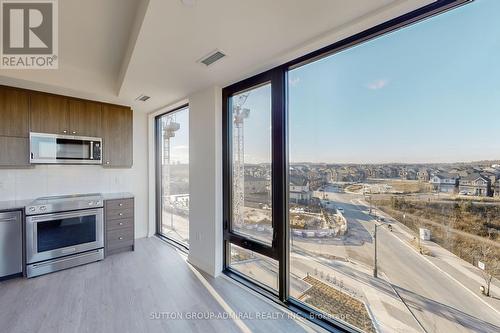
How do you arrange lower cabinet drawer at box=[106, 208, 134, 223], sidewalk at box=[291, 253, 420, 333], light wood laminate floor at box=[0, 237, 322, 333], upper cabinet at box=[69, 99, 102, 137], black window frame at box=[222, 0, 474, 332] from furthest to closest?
lower cabinet drawer at box=[106, 208, 134, 223] → upper cabinet at box=[69, 99, 102, 137] → light wood laminate floor at box=[0, 237, 322, 333] → black window frame at box=[222, 0, 474, 332] → sidewalk at box=[291, 253, 420, 333]

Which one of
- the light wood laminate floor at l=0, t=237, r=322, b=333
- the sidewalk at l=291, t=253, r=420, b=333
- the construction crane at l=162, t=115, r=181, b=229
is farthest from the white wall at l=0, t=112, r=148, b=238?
the sidewalk at l=291, t=253, r=420, b=333

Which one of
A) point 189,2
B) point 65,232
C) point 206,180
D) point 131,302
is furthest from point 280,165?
point 65,232

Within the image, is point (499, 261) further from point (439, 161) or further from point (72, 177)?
point (72, 177)

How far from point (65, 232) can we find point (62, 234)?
0.04 metres

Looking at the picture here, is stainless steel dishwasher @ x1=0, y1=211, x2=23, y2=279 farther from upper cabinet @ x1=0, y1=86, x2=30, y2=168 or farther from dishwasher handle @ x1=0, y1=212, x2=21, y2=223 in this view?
upper cabinet @ x1=0, y1=86, x2=30, y2=168

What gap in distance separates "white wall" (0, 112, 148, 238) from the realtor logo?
1579 millimetres

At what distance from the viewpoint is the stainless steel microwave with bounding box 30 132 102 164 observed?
10.0ft

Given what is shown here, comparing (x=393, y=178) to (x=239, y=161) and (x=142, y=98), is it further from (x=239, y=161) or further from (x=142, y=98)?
(x=142, y=98)

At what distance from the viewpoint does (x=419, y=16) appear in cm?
152

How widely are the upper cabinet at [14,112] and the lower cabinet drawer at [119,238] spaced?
1881mm

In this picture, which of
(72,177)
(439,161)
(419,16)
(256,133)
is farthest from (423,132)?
(72,177)

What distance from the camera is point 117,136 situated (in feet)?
12.7

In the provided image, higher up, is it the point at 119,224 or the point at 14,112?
the point at 14,112

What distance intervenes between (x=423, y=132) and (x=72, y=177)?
4805 mm
